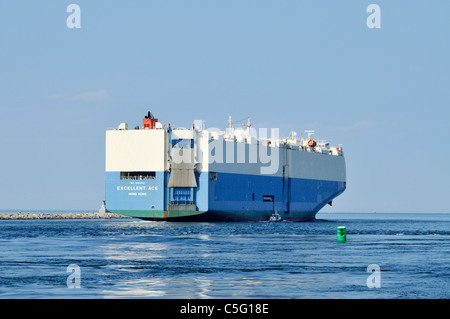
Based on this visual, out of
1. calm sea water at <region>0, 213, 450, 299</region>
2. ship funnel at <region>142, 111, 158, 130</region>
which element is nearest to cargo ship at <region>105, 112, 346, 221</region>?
ship funnel at <region>142, 111, 158, 130</region>

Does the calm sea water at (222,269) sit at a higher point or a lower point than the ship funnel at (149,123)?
lower

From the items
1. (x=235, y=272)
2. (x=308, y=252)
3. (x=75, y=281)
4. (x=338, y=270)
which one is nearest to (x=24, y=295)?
(x=75, y=281)

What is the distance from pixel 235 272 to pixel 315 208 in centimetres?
7647

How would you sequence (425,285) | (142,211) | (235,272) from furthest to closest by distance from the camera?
1. (142,211)
2. (235,272)
3. (425,285)

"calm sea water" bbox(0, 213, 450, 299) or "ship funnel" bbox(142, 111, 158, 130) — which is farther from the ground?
"ship funnel" bbox(142, 111, 158, 130)

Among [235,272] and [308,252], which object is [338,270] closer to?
[235,272]

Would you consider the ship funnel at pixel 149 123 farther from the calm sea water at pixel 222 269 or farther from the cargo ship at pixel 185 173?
the calm sea water at pixel 222 269

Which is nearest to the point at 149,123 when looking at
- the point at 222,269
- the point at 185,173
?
the point at 185,173

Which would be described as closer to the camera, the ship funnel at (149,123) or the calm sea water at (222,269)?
the calm sea water at (222,269)

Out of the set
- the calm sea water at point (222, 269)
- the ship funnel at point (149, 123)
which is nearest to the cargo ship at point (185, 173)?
the ship funnel at point (149, 123)

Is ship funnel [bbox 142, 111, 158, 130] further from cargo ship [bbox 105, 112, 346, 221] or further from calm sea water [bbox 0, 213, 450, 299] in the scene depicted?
calm sea water [bbox 0, 213, 450, 299]

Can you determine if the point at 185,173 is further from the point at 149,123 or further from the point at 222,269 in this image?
the point at 222,269

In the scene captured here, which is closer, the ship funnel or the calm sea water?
the calm sea water

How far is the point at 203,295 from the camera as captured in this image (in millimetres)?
23375
